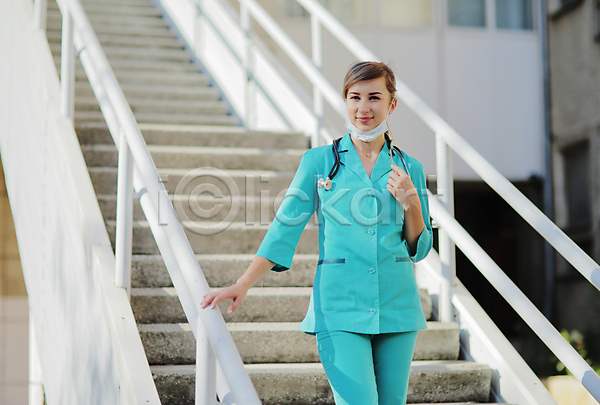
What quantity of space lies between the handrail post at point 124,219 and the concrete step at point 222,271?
0.74 meters

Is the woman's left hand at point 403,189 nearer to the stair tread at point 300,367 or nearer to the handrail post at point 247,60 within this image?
the stair tread at point 300,367

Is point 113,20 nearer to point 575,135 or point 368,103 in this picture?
point 368,103

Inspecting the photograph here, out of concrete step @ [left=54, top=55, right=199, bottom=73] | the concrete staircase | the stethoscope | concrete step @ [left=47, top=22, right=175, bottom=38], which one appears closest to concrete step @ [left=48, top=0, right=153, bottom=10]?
concrete step @ [left=47, top=22, right=175, bottom=38]

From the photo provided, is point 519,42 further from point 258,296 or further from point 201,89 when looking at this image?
point 258,296

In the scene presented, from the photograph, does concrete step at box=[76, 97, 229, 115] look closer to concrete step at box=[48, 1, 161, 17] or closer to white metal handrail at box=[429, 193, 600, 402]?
concrete step at box=[48, 1, 161, 17]

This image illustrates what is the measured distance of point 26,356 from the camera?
8000 millimetres

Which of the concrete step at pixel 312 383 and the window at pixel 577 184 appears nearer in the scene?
the concrete step at pixel 312 383

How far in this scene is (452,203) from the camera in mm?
3252

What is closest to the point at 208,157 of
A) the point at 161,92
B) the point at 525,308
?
the point at 161,92

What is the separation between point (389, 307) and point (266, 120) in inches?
143

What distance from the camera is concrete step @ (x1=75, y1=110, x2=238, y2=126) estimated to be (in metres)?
4.63

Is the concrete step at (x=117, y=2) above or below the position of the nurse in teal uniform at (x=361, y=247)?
above

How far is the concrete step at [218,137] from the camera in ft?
14.4

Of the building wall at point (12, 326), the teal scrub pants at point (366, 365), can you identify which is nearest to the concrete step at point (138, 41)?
the building wall at point (12, 326)
